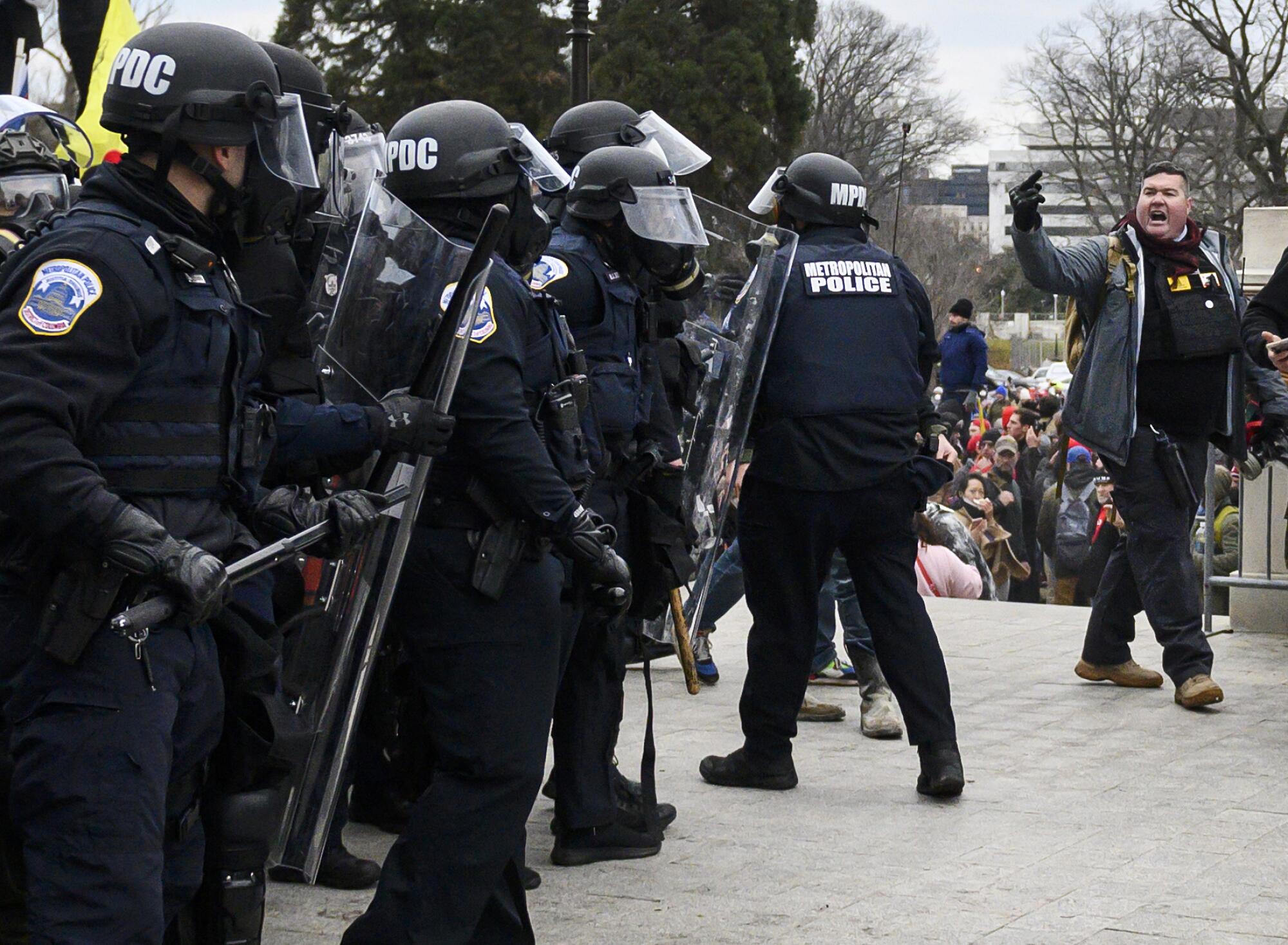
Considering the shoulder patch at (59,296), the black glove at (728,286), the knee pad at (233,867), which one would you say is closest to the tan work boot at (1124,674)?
the black glove at (728,286)

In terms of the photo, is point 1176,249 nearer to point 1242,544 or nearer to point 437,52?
point 1242,544

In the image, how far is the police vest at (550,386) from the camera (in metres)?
4.07

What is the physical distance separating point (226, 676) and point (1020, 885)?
244cm

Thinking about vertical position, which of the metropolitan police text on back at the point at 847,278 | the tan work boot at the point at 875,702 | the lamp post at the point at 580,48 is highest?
the lamp post at the point at 580,48

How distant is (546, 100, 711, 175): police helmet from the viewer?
233 inches

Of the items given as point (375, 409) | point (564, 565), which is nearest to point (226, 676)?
point (375, 409)

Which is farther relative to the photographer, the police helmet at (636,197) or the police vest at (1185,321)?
the police vest at (1185,321)

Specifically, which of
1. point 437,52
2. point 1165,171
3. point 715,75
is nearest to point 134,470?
point 1165,171

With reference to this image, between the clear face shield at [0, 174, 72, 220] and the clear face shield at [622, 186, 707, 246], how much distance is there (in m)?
1.63

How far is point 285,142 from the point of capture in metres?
3.31

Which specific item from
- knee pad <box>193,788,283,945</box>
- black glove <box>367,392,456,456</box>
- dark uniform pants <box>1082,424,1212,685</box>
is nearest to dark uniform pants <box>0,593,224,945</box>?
knee pad <box>193,788,283,945</box>

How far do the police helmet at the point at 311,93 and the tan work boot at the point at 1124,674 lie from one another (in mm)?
4360

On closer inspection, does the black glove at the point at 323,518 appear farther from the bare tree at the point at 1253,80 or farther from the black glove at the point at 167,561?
the bare tree at the point at 1253,80

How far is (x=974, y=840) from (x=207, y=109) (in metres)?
3.27
